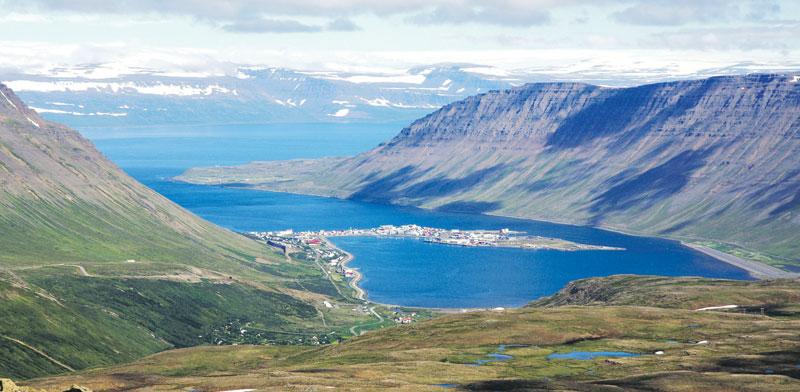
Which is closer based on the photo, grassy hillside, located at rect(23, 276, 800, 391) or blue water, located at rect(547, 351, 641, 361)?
grassy hillside, located at rect(23, 276, 800, 391)

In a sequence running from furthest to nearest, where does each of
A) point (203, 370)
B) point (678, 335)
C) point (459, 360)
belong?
point (203, 370) < point (678, 335) < point (459, 360)

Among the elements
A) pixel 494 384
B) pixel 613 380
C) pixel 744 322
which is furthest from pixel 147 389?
pixel 744 322

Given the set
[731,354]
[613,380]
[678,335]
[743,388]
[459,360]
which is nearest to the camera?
[743,388]

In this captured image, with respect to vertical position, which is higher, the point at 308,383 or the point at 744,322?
the point at 744,322

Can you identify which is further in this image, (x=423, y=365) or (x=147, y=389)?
(x=423, y=365)

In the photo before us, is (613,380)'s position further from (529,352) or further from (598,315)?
(598,315)

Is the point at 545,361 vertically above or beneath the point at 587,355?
beneath

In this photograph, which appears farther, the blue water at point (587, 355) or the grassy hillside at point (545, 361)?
the blue water at point (587, 355)

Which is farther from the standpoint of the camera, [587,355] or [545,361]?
[587,355]
